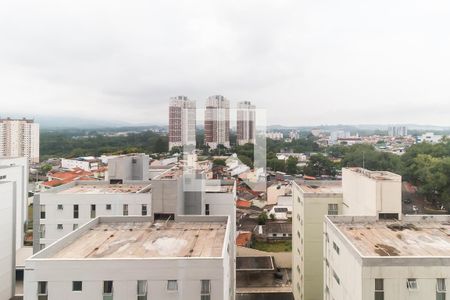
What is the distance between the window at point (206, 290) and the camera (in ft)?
18.4

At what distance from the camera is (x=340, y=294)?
6.86 metres

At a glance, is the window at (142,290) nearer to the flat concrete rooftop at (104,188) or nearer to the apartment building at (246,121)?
the flat concrete rooftop at (104,188)

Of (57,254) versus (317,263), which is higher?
(57,254)

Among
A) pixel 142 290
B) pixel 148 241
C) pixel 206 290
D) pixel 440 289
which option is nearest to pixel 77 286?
pixel 142 290

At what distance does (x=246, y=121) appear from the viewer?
23.5 meters

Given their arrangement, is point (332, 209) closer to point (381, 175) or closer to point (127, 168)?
point (381, 175)

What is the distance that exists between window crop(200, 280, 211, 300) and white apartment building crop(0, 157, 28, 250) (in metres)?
14.6

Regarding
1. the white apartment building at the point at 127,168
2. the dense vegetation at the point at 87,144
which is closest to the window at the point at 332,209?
the white apartment building at the point at 127,168

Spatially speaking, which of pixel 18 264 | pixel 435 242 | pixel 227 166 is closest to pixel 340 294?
pixel 435 242

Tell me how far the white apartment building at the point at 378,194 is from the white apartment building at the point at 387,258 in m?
0.26

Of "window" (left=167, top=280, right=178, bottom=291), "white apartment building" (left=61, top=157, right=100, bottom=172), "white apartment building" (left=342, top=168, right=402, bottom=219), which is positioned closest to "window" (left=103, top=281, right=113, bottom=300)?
"window" (left=167, top=280, right=178, bottom=291)

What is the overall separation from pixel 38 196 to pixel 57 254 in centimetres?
597

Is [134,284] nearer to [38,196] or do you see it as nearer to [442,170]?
[38,196]

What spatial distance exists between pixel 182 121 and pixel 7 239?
13.4 m
